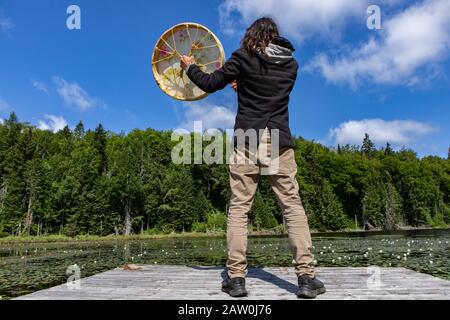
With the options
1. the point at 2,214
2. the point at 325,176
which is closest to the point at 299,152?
the point at 325,176

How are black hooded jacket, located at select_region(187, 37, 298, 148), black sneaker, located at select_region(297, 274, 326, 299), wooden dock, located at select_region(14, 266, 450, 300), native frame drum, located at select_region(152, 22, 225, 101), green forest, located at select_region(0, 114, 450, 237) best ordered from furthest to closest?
1. green forest, located at select_region(0, 114, 450, 237)
2. native frame drum, located at select_region(152, 22, 225, 101)
3. black hooded jacket, located at select_region(187, 37, 298, 148)
4. wooden dock, located at select_region(14, 266, 450, 300)
5. black sneaker, located at select_region(297, 274, 326, 299)

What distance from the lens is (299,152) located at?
78875 mm

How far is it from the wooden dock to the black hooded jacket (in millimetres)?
1584

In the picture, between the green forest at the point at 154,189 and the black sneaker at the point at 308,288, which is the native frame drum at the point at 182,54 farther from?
the green forest at the point at 154,189

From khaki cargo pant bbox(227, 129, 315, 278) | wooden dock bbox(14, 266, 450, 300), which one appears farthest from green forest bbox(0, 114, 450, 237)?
khaki cargo pant bbox(227, 129, 315, 278)

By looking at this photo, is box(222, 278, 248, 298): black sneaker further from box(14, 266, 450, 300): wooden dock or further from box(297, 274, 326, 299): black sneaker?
box(297, 274, 326, 299): black sneaker

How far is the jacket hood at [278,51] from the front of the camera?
170 inches

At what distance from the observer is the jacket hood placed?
4328mm

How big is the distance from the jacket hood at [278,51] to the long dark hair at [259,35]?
56 mm

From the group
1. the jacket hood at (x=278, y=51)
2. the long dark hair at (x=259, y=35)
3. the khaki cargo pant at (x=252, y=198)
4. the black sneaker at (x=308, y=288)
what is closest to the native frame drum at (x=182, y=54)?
the long dark hair at (x=259, y=35)

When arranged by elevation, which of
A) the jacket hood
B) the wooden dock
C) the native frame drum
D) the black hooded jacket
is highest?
the native frame drum

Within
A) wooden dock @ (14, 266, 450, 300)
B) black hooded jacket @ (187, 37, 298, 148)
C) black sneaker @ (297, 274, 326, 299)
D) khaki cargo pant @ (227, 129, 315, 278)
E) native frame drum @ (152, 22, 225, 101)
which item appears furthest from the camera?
native frame drum @ (152, 22, 225, 101)

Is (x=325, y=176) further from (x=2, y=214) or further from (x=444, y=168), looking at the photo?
(x=2, y=214)

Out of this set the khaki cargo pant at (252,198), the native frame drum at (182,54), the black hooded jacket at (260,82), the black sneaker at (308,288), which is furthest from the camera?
the native frame drum at (182,54)
